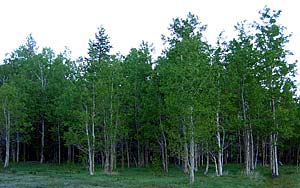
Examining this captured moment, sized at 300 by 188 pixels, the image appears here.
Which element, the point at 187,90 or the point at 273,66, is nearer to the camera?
the point at 187,90

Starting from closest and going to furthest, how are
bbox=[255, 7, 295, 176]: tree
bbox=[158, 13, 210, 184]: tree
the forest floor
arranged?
the forest floor < bbox=[158, 13, 210, 184]: tree < bbox=[255, 7, 295, 176]: tree

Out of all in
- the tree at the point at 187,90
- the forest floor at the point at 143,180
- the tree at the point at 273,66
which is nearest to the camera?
the forest floor at the point at 143,180

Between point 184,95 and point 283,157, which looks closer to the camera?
point 184,95

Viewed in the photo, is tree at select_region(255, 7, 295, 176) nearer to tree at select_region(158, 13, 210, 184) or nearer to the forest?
the forest

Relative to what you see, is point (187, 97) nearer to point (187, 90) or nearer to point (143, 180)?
point (187, 90)

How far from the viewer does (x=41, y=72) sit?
202 feet

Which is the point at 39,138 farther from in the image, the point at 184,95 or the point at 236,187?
the point at 236,187

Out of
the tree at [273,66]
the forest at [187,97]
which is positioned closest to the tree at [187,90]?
the forest at [187,97]

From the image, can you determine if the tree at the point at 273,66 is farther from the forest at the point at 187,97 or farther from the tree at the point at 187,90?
the tree at the point at 187,90

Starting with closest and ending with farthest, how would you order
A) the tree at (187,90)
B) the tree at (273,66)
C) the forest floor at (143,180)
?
the forest floor at (143,180) < the tree at (187,90) < the tree at (273,66)

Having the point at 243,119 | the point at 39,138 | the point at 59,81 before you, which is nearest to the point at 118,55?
the point at 243,119

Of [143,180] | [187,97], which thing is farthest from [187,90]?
[143,180]

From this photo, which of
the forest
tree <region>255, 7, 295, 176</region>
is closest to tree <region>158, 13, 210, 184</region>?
the forest

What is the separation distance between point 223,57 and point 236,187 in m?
16.3
